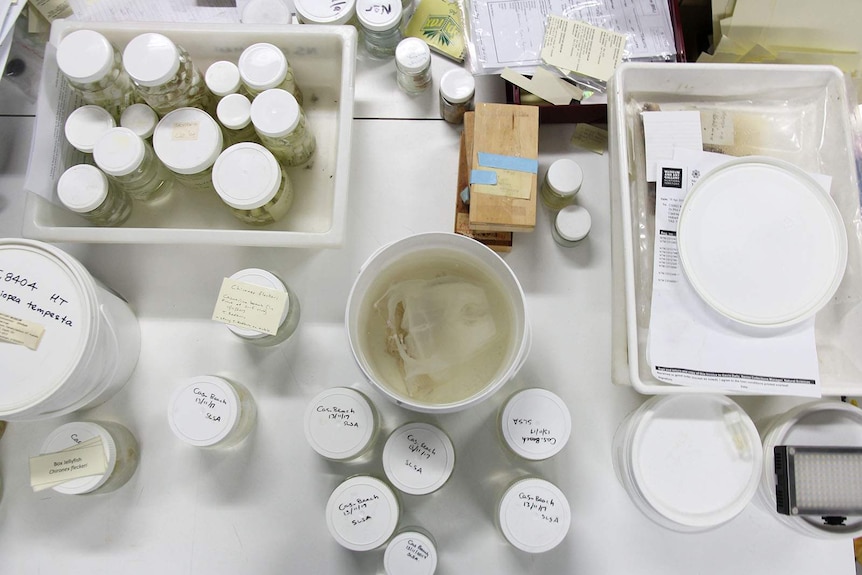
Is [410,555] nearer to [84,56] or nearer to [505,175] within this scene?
[505,175]

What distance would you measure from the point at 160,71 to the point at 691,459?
87cm

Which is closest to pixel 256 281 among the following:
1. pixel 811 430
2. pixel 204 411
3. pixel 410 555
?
pixel 204 411

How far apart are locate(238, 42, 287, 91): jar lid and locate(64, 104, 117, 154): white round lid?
0.20 meters

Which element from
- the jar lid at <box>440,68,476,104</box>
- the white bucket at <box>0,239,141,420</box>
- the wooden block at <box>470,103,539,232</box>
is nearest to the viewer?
the white bucket at <box>0,239,141,420</box>

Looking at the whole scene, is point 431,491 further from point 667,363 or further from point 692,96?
point 692,96

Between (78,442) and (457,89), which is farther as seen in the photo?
(457,89)

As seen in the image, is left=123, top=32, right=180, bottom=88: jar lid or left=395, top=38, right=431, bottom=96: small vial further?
left=395, top=38, right=431, bottom=96: small vial

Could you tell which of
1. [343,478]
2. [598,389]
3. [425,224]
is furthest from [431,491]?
[425,224]

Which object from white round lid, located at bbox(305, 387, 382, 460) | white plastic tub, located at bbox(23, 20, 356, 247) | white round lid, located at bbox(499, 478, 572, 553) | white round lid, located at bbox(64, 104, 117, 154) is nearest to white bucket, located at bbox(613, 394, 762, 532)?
white round lid, located at bbox(499, 478, 572, 553)

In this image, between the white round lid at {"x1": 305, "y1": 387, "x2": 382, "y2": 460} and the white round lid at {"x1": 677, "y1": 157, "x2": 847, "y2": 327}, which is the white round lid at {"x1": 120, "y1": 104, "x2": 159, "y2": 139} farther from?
the white round lid at {"x1": 677, "y1": 157, "x2": 847, "y2": 327}

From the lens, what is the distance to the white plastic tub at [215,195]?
0.70m

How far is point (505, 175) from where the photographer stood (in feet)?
2.36

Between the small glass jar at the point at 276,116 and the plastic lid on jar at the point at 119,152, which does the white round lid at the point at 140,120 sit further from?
the small glass jar at the point at 276,116

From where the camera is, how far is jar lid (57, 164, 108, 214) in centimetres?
71
